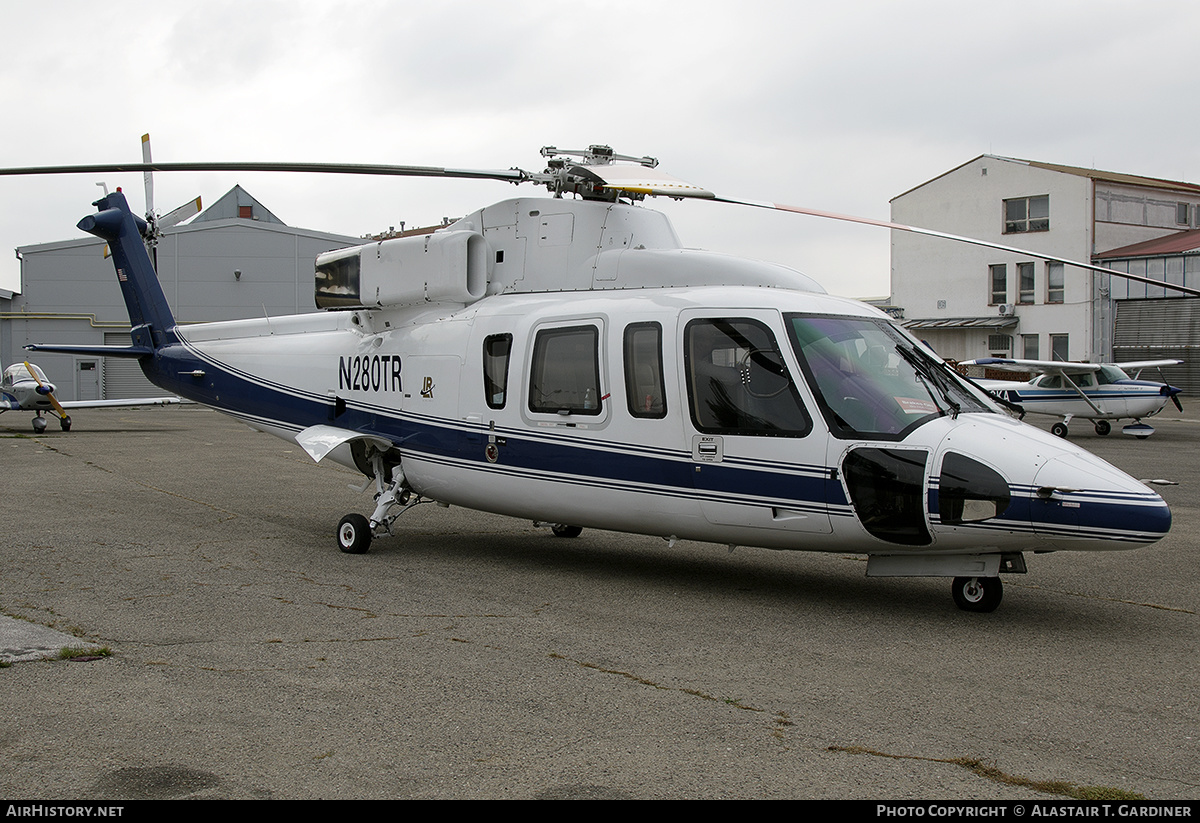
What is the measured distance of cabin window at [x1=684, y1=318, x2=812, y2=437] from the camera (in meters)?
7.00

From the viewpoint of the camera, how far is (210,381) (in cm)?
1141

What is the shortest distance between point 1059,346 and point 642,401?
42.0 m

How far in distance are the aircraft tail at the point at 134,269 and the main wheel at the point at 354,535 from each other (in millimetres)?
4510

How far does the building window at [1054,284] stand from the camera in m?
44.4

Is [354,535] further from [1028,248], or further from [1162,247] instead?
[1162,247]

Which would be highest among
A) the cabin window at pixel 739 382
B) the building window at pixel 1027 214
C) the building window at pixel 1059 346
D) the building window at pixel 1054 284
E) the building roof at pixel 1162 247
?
the building window at pixel 1027 214

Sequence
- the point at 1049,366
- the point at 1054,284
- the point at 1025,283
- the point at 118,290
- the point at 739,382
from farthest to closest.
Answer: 1. the point at 1025,283
2. the point at 1054,284
3. the point at 118,290
4. the point at 1049,366
5. the point at 739,382

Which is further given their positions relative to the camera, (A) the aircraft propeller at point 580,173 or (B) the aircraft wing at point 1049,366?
(B) the aircraft wing at point 1049,366

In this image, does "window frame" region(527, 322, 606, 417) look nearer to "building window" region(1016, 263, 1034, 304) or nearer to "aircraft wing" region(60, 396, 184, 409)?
"aircraft wing" region(60, 396, 184, 409)

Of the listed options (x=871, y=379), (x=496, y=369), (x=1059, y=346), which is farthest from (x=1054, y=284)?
(x=871, y=379)

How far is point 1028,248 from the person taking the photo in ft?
144

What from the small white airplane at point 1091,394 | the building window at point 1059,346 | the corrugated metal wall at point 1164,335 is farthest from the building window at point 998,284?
the small white airplane at point 1091,394

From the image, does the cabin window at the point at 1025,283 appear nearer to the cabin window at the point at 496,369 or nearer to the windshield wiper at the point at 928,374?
the cabin window at the point at 496,369

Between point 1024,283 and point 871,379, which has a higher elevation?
point 1024,283
